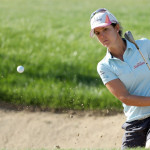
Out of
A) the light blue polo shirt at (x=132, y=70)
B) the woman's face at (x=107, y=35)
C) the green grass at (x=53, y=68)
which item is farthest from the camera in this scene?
the green grass at (x=53, y=68)

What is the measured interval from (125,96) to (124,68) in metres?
0.28

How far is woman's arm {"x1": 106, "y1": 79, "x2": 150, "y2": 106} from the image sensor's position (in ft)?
12.1

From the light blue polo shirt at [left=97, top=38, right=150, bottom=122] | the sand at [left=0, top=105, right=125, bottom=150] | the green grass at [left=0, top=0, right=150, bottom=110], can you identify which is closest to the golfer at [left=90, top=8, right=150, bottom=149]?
the light blue polo shirt at [left=97, top=38, right=150, bottom=122]

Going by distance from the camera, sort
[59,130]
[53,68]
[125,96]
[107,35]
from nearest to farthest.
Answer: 1. [107,35]
2. [125,96]
3. [59,130]
4. [53,68]

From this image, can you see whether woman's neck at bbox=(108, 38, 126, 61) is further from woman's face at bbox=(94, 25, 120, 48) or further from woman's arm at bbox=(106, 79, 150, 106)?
woman's arm at bbox=(106, 79, 150, 106)

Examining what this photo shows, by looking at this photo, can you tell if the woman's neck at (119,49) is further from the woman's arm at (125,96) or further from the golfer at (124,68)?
the woman's arm at (125,96)

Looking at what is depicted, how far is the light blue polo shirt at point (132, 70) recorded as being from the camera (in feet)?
12.5

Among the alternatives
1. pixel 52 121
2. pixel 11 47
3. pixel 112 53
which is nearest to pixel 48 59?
pixel 11 47

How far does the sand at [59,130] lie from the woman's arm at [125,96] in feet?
5.90

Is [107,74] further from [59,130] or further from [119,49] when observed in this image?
[59,130]

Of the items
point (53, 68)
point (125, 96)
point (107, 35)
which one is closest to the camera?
point (107, 35)

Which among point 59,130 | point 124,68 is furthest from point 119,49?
point 59,130

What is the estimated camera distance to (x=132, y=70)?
380 cm

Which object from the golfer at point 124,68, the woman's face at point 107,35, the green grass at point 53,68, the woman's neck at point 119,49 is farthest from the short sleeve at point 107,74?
the green grass at point 53,68
